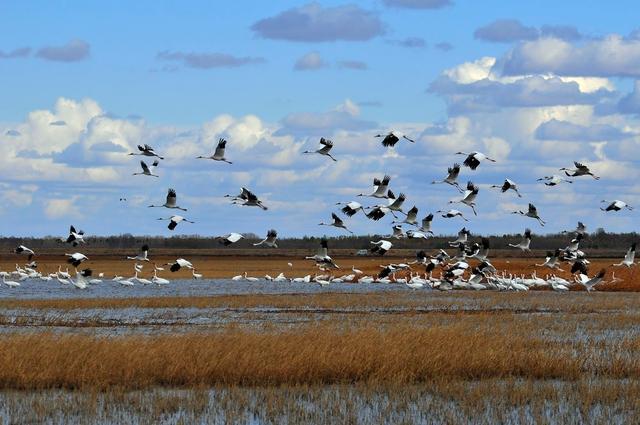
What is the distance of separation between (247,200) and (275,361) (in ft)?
26.6

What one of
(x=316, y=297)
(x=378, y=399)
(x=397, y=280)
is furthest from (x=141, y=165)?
(x=397, y=280)

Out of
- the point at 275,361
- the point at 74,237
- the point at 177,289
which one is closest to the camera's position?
the point at 275,361

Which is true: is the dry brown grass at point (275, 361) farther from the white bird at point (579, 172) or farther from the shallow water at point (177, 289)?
the shallow water at point (177, 289)

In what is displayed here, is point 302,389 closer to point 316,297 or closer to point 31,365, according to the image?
point 31,365

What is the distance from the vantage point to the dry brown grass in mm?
18750

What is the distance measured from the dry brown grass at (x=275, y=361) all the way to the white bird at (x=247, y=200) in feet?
17.6

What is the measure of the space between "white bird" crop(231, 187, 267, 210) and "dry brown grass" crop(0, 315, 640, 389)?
5.36 m

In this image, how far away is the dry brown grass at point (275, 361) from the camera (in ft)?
61.5

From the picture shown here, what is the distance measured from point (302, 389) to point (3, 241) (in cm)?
14804

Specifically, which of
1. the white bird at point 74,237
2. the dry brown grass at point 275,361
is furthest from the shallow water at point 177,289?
the dry brown grass at point 275,361

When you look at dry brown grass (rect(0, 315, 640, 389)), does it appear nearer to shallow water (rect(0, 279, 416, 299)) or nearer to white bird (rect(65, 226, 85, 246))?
white bird (rect(65, 226, 85, 246))

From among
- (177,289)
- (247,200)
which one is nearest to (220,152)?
(247,200)

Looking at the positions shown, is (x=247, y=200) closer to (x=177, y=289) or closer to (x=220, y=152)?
(x=220, y=152)

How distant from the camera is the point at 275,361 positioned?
1961 centimetres
